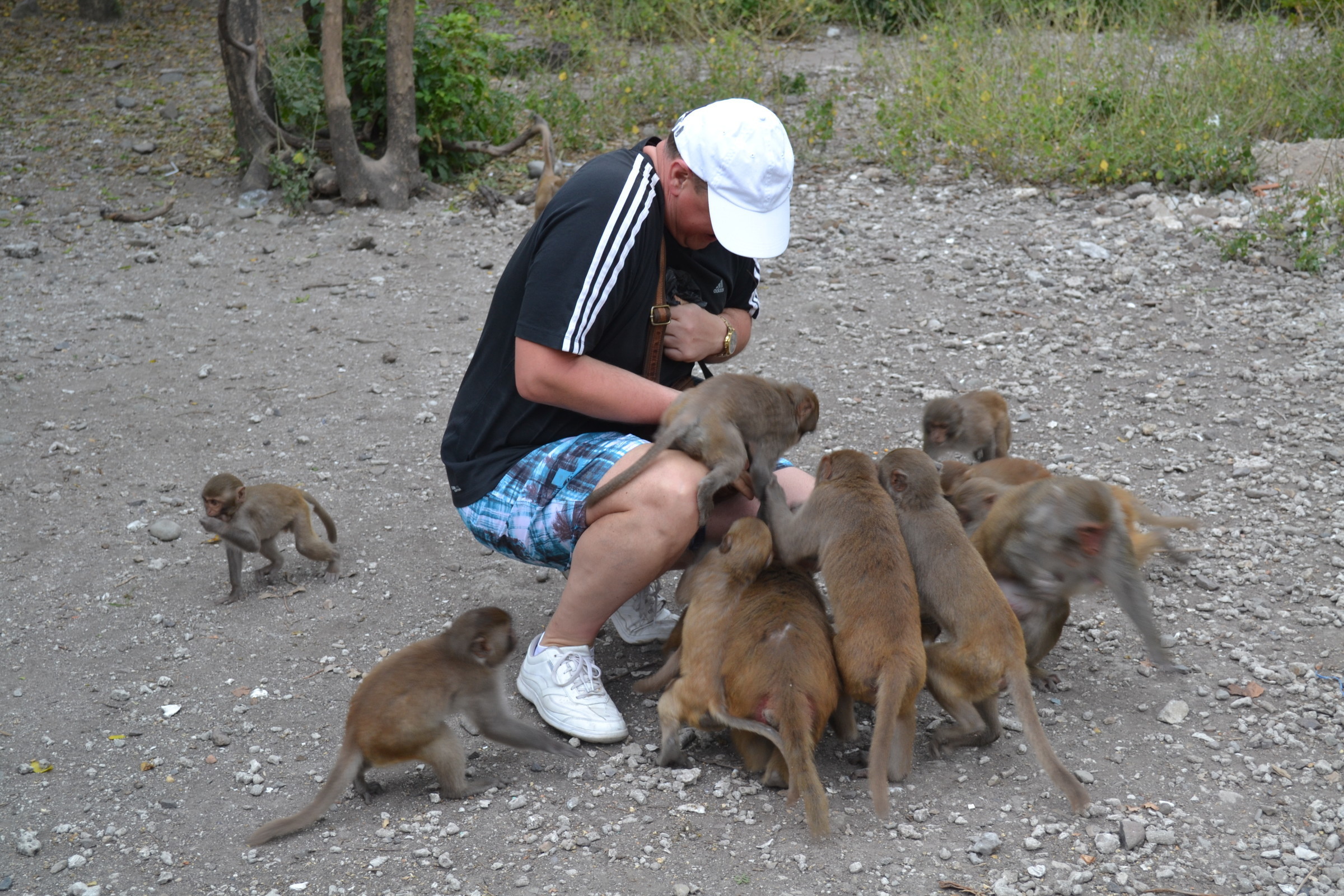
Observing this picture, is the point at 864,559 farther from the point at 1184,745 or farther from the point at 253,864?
the point at 253,864

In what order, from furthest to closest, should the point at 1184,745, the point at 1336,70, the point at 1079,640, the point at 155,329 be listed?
the point at 1336,70 → the point at 155,329 → the point at 1079,640 → the point at 1184,745

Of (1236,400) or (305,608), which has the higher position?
(1236,400)

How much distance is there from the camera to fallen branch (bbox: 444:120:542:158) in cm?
907

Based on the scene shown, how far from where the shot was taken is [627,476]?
3.54 m

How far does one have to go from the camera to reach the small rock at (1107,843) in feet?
10.4

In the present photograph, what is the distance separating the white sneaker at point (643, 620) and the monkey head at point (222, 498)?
1801 mm

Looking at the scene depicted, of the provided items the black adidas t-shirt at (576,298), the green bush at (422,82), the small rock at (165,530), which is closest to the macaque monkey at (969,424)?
the black adidas t-shirt at (576,298)

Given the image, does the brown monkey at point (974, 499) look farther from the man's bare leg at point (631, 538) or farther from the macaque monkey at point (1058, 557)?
the man's bare leg at point (631, 538)

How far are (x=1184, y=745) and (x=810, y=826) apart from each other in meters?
1.34

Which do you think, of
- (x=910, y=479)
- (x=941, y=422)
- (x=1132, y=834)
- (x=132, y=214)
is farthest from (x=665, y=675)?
(x=132, y=214)

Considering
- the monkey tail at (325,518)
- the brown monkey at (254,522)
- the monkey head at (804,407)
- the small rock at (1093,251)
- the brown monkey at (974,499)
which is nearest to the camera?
the monkey head at (804,407)

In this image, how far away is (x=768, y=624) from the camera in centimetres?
350

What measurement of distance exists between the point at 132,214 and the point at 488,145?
2.97 m

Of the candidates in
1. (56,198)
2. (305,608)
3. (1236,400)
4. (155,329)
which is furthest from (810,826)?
(56,198)
